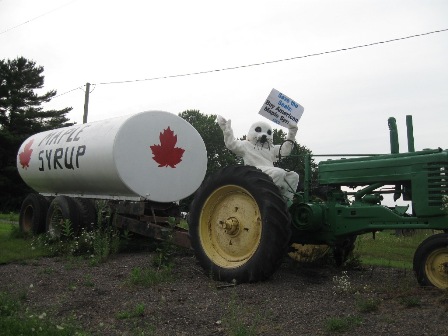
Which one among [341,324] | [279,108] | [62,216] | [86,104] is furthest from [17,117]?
[341,324]

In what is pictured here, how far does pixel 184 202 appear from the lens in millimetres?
10242

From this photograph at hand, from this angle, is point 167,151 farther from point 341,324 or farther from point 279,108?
point 341,324

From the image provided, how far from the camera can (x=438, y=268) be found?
5.19m

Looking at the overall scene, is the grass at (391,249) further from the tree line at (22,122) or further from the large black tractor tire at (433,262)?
the tree line at (22,122)

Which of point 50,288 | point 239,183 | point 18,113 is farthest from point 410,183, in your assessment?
point 18,113

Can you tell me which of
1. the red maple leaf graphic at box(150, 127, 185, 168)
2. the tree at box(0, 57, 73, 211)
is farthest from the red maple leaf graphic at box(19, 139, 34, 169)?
the tree at box(0, 57, 73, 211)

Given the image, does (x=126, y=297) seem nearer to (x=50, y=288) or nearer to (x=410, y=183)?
(x=50, y=288)

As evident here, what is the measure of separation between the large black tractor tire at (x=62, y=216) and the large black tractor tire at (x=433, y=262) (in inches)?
233

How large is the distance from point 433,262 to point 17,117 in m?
33.6

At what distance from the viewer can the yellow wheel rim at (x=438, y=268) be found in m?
5.13

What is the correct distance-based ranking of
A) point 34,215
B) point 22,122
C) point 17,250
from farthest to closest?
point 22,122
point 34,215
point 17,250

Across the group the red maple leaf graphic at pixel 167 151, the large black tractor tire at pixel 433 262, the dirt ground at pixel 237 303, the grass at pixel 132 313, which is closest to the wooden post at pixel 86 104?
the red maple leaf graphic at pixel 167 151

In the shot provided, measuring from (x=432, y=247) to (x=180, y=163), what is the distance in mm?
5251

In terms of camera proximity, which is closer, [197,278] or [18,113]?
[197,278]
